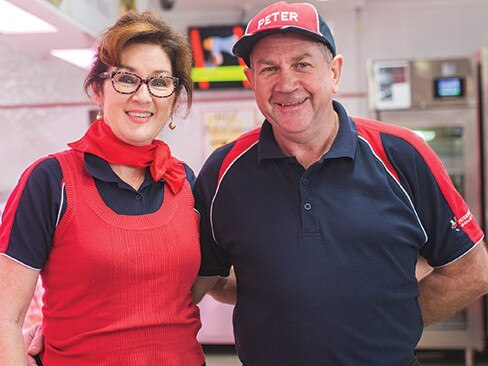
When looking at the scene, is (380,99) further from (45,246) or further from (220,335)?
(45,246)

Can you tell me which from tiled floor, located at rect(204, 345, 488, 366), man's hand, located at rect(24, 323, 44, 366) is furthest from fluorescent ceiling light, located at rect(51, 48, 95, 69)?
tiled floor, located at rect(204, 345, 488, 366)

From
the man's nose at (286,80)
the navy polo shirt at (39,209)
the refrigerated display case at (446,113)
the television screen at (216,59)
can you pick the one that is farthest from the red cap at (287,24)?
the television screen at (216,59)

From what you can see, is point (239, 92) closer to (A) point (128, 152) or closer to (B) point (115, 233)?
(A) point (128, 152)

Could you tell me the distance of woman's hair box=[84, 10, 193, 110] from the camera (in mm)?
1812

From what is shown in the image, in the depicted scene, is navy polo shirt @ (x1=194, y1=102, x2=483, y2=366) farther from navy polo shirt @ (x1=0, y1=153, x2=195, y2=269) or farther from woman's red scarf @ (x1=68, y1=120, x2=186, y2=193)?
navy polo shirt @ (x1=0, y1=153, x2=195, y2=269)

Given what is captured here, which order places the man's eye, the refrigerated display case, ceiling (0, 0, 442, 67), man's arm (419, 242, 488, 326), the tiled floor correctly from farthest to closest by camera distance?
the tiled floor, the refrigerated display case, ceiling (0, 0, 442, 67), man's arm (419, 242, 488, 326), the man's eye

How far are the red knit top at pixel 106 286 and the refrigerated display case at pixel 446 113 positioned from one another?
3.74 m

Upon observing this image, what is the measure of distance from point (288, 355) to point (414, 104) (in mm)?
3743

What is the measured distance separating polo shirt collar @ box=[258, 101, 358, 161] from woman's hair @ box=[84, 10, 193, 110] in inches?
12.1

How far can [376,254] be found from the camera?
1797 millimetres

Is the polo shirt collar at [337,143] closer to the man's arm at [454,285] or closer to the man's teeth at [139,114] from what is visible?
the man's teeth at [139,114]

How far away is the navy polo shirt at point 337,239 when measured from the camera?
1.76 metres

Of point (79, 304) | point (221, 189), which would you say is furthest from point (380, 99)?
point (79, 304)

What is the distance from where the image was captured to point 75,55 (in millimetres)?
4340
